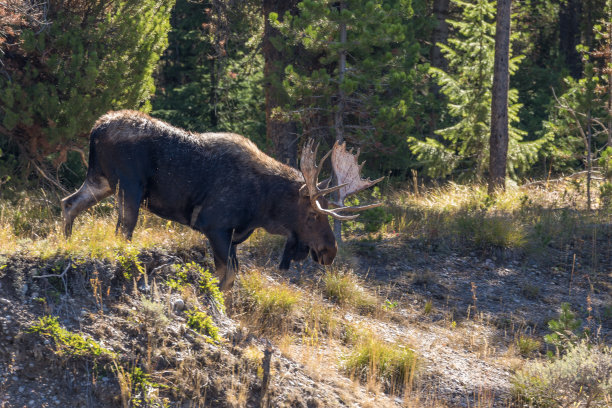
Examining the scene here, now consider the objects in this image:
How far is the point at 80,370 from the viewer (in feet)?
19.9

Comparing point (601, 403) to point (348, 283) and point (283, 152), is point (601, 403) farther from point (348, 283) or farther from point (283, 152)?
point (283, 152)

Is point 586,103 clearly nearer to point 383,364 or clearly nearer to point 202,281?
point 383,364

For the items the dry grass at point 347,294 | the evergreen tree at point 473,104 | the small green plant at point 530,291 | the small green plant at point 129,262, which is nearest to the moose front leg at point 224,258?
the small green plant at point 129,262

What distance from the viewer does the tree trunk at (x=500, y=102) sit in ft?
51.8

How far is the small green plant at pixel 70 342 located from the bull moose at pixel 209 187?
1.90 m

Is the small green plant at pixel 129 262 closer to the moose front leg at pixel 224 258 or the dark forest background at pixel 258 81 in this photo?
the moose front leg at pixel 224 258

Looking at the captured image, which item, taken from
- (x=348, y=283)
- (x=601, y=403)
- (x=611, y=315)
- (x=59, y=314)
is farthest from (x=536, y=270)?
(x=59, y=314)

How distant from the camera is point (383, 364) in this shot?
7.55 metres

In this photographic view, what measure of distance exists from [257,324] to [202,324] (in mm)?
991

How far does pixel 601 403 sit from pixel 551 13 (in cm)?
2161

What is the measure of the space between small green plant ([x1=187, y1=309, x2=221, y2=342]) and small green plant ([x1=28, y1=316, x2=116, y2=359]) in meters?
0.93

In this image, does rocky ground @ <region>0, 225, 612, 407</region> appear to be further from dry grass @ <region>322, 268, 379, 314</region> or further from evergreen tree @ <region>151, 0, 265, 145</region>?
evergreen tree @ <region>151, 0, 265, 145</region>

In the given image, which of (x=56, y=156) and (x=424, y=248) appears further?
(x=56, y=156)

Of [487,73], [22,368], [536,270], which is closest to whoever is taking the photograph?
[22,368]
